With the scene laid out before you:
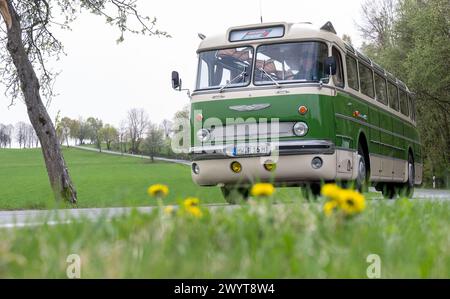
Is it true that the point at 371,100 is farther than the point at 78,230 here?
Yes

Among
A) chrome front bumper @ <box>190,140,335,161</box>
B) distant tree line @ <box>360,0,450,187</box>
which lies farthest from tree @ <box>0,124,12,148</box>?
chrome front bumper @ <box>190,140,335,161</box>

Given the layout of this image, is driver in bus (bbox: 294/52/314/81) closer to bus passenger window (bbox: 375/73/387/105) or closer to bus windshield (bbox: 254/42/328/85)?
bus windshield (bbox: 254/42/328/85)

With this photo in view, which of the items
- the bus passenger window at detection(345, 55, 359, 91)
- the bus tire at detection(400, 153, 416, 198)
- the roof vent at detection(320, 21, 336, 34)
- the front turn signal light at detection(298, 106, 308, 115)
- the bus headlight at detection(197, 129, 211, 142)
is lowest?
the bus tire at detection(400, 153, 416, 198)

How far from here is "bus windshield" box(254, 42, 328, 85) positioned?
11.9 metres

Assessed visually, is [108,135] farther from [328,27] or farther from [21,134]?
[328,27]

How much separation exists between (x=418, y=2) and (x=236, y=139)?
33588 millimetres

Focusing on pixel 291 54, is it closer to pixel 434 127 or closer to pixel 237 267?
pixel 237 267

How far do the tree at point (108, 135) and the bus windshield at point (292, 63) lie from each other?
14871cm

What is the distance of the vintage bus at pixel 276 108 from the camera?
11.6 metres

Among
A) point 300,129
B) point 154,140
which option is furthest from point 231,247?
point 154,140

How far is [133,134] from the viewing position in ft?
423

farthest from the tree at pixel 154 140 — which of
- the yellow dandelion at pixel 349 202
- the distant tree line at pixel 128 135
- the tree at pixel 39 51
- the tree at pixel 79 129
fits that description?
the yellow dandelion at pixel 349 202

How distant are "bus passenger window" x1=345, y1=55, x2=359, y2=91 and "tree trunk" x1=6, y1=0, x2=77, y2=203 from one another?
8.67 meters
